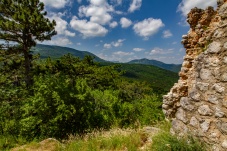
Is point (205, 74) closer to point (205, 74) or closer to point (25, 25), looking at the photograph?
point (205, 74)

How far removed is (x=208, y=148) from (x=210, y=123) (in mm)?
453

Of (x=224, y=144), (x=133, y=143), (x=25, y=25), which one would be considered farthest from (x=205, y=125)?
(x=25, y=25)

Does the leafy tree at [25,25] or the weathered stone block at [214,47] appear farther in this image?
the leafy tree at [25,25]

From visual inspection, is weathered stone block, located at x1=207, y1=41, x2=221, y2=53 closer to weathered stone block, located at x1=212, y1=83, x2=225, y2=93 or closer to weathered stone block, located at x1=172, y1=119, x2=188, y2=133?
weathered stone block, located at x1=212, y1=83, x2=225, y2=93

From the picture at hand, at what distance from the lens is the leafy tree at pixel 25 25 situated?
14.4m

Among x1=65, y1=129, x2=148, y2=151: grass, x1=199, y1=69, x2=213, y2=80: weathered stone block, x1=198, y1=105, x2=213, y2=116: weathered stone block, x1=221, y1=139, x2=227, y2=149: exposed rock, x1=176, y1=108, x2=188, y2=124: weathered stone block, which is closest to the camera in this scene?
x1=221, y1=139, x2=227, y2=149: exposed rock

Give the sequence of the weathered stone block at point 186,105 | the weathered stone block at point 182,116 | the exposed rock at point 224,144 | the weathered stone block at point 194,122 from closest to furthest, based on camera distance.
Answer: the exposed rock at point 224,144 < the weathered stone block at point 194,122 < the weathered stone block at point 186,105 < the weathered stone block at point 182,116

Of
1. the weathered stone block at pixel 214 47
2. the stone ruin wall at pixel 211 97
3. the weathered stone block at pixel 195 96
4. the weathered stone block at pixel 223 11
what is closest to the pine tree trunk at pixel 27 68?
the stone ruin wall at pixel 211 97

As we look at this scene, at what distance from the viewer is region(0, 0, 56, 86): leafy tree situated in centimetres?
1441

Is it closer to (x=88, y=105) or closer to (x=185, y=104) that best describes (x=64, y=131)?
(x=88, y=105)

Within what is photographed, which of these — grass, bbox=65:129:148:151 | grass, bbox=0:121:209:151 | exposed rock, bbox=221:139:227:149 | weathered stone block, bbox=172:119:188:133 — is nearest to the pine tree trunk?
grass, bbox=0:121:209:151

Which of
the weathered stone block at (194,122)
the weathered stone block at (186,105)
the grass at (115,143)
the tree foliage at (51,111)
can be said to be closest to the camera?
the weathered stone block at (194,122)

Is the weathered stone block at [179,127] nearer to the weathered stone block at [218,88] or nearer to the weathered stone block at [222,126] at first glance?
the weathered stone block at [222,126]

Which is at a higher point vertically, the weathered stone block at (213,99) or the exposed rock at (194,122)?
the weathered stone block at (213,99)
